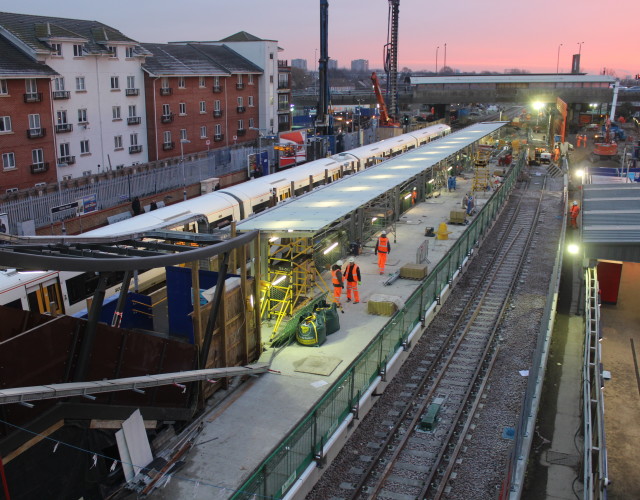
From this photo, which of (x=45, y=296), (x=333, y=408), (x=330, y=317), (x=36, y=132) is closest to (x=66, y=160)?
(x=36, y=132)

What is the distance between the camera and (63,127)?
3206 centimetres

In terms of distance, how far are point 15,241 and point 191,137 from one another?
113 ft

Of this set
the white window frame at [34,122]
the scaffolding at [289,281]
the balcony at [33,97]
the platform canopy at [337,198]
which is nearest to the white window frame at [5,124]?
the white window frame at [34,122]

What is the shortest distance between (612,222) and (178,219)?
13.7 metres

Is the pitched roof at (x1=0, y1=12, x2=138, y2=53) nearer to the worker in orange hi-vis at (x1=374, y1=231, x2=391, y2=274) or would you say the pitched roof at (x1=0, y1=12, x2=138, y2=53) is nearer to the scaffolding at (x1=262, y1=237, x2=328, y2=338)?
the worker in orange hi-vis at (x1=374, y1=231, x2=391, y2=274)

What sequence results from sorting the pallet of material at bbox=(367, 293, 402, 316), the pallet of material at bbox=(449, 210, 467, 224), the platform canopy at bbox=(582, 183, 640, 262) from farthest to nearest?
the pallet of material at bbox=(449, 210, 467, 224) < the platform canopy at bbox=(582, 183, 640, 262) < the pallet of material at bbox=(367, 293, 402, 316)

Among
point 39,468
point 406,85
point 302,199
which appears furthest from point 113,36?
point 406,85

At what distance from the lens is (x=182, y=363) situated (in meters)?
10.8

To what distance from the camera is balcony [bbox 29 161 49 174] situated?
30.1m

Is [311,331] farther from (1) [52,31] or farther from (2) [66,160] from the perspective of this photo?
(1) [52,31]

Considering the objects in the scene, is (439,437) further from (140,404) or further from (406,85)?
(406,85)

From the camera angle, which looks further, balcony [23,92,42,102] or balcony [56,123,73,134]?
balcony [56,123,73,134]

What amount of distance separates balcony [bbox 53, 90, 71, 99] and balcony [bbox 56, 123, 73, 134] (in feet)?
4.50

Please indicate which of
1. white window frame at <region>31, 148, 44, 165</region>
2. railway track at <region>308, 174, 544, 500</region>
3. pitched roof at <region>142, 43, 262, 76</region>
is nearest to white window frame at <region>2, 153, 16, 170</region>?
white window frame at <region>31, 148, 44, 165</region>
